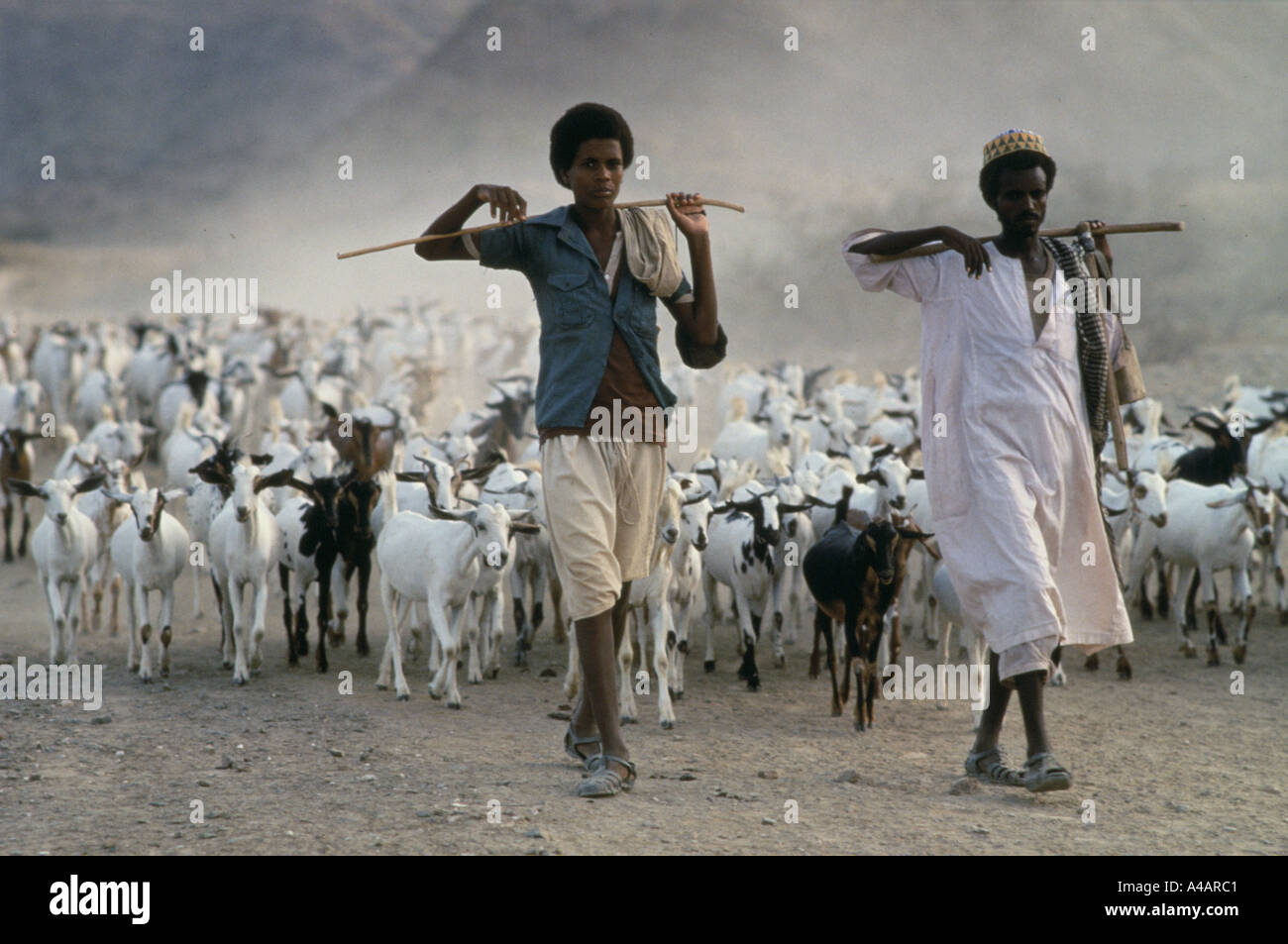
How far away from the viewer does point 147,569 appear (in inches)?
402

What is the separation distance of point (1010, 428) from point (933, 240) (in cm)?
87

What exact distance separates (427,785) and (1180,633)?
24.1 ft

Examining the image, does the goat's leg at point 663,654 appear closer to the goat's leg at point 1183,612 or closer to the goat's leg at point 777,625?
the goat's leg at point 777,625

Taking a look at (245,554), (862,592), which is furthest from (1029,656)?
(245,554)

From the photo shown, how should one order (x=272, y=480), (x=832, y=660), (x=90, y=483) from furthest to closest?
(x=90, y=483)
(x=272, y=480)
(x=832, y=660)

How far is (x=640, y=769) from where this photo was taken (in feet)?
22.0

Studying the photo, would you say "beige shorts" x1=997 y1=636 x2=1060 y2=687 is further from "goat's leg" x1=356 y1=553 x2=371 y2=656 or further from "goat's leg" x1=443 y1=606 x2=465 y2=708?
"goat's leg" x1=356 y1=553 x2=371 y2=656

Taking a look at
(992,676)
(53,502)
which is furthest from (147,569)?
(992,676)

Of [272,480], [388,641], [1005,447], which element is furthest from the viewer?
[272,480]

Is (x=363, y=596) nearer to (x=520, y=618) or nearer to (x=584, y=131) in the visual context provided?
(x=520, y=618)

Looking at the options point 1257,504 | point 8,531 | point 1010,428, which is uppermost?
point 1010,428

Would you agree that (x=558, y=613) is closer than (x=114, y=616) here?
Yes

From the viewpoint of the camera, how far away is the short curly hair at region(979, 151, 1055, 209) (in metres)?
5.82

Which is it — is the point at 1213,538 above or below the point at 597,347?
below
